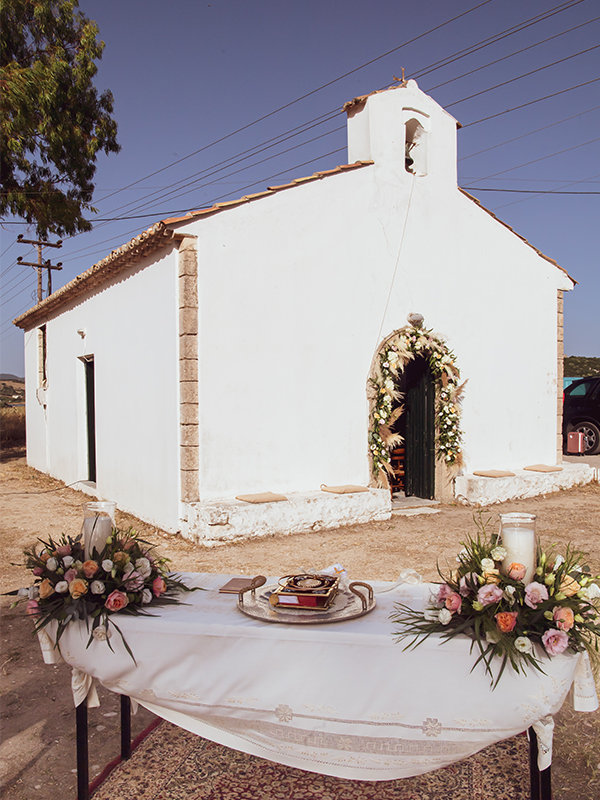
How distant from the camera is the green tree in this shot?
9672 millimetres

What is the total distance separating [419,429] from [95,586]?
24.8ft

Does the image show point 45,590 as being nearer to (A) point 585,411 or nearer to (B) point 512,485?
(B) point 512,485

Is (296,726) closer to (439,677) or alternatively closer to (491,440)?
(439,677)

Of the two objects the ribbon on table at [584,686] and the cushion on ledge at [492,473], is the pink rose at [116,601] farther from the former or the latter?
the cushion on ledge at [492,473]

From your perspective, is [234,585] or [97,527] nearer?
[97,527]

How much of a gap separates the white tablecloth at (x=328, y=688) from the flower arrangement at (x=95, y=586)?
0.06 metres

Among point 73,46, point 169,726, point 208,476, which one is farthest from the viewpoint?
point 73,46

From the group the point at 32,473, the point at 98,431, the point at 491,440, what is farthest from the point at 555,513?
the point at 32,473

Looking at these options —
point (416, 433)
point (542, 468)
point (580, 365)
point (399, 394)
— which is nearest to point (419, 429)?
point (416, 433)

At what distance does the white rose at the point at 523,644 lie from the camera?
5.93 ft

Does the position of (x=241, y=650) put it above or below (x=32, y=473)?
above

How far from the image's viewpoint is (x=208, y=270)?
684 cm

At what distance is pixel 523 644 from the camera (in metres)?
1.81

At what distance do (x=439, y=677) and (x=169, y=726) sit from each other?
163 centimetres
